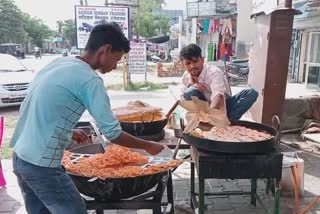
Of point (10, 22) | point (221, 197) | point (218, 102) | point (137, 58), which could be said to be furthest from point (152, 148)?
point (10, 22)

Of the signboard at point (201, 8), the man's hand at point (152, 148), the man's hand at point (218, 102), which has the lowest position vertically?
the man's hand at point (152, 148)

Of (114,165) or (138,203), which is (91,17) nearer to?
(114,165)

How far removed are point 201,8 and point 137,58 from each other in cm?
954

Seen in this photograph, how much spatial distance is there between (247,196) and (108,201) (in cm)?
217

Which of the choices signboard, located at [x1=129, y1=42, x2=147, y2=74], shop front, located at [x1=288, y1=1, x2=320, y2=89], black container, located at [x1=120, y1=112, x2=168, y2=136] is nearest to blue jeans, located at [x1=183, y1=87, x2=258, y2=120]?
black container, located at [x1=120, y1=112, x2=168, y2=136]

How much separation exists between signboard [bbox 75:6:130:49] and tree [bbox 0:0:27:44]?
32.9 m

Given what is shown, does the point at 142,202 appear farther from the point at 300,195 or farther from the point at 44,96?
the point at 300,195

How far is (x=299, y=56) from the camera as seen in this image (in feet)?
44.4

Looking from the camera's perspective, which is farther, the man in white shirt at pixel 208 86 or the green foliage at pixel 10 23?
the green foliage at pixel 10 23

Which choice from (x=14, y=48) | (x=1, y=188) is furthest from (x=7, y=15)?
(x=1, y=188)

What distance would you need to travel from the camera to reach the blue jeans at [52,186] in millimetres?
1892

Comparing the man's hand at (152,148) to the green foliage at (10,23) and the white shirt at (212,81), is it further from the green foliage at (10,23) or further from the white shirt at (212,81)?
the green foliage at (10,23)

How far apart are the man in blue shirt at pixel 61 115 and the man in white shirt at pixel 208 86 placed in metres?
1.82

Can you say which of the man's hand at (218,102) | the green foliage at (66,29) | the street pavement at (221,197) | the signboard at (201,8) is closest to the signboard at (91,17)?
the street pavement at (221,197)
